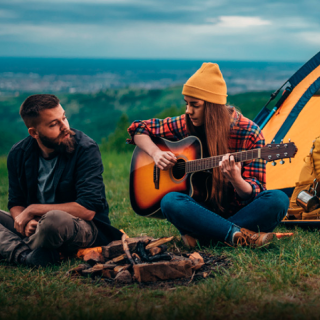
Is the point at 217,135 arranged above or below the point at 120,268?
above

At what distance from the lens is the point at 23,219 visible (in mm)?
3176

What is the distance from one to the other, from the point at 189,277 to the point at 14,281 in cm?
121

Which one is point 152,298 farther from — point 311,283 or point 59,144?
point 59,144

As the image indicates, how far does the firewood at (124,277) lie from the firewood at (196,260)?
0.45m

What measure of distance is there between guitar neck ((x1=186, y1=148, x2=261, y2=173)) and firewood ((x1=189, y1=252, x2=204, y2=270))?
0.74 meters

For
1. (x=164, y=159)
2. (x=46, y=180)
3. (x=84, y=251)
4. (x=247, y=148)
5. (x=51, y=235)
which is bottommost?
(x=84, y=251)

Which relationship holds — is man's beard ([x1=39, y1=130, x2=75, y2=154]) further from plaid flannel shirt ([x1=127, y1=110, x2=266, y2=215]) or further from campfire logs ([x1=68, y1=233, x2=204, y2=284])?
plaid flannel shirt ([x1=127, y1=110, x2=266, y2=215])

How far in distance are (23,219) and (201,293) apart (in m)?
1.56

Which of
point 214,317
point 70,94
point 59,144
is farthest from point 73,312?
point 70,94

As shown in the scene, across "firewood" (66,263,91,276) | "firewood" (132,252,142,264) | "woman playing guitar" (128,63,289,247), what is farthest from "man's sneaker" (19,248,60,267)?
"woman playing guitar" (128,63,289,247)

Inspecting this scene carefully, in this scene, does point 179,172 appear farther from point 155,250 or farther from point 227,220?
point 155,250

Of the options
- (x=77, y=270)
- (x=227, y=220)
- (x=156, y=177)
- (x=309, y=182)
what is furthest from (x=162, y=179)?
(x=309, y=182)

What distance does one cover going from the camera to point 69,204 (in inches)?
125

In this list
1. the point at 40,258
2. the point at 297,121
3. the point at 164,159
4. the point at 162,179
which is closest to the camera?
the point at 40,258
